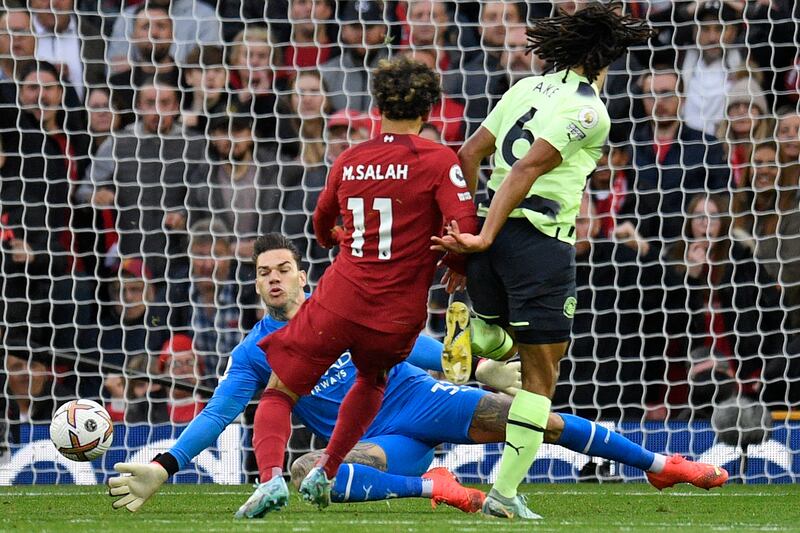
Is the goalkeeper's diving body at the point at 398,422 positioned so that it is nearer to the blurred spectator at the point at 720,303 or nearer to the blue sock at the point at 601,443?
the blue sock at the point at 601,443

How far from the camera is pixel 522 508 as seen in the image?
490cm

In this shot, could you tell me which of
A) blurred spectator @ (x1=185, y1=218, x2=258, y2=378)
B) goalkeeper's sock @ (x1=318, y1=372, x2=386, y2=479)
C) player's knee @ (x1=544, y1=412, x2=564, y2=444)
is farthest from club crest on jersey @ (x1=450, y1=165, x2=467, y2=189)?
blurred spectator @ (x1=185, y1=218, x2=258, y2=378)

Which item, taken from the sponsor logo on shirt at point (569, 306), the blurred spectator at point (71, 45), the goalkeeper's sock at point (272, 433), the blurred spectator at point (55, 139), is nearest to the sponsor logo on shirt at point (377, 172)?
the sponsor logo on shirt at point (569, 306)

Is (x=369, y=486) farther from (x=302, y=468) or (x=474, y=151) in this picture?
(x=474, y=151)

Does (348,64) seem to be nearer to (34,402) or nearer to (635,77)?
(635,77)

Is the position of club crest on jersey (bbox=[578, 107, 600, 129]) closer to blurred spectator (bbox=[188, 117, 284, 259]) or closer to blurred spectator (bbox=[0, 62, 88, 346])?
blurred spectator (bbox=[188, 117, 284, 259])

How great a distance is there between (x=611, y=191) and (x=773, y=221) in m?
0.98

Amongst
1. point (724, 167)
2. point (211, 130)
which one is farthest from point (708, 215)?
point (211, 130)

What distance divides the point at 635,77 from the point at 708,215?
1.02 metres

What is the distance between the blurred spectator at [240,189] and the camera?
8.45m

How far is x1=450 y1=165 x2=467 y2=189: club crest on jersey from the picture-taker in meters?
4.64

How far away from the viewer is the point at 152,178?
8.41 metres

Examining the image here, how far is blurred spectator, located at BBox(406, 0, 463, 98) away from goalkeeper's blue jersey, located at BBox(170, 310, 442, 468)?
3158 mm

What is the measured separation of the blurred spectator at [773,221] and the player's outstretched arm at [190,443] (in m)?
3.79
